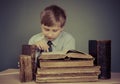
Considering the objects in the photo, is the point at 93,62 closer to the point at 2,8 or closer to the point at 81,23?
the point at 81,23

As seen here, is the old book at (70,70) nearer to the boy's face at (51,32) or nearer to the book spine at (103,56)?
the book spine at (103,56)

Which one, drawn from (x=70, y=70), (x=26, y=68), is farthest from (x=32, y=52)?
(x=70, y=70)

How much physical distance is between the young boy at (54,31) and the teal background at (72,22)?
13 cm

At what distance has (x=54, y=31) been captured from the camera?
159 centimetres

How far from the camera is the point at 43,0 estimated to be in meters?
1.79

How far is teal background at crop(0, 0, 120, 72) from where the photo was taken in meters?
1.79

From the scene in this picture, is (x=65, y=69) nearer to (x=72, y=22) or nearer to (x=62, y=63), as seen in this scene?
(x=62, y=63)

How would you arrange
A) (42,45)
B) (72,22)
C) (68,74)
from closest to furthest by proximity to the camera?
(68,74) → (42,45) → (72,22)

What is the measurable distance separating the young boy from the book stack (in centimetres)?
36

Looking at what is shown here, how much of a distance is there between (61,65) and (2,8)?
35.2 inches

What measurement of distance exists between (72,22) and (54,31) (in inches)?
10.0

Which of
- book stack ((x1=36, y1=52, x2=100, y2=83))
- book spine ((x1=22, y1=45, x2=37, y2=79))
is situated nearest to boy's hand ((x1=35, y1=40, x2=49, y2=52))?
book spine ((x1=22, y1=45, x2=37, y2=79))

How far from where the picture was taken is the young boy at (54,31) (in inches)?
61.3

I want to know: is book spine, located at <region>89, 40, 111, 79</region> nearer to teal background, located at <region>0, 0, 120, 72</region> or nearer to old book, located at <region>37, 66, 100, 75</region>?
old book, located at <region>37, 66, 100, 75</region>
